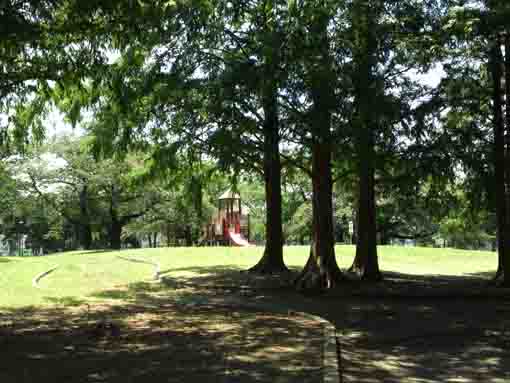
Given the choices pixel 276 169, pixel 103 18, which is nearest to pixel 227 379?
pixel 103 18

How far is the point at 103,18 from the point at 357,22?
19.9 ft

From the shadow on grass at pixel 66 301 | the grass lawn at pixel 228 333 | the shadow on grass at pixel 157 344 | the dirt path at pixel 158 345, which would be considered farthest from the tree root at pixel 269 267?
the shadow on grass at pixel 66 301

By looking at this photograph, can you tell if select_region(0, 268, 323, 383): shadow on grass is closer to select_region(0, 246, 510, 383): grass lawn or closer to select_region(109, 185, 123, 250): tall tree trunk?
select_region(0, 246, 510, 383): grass lawn

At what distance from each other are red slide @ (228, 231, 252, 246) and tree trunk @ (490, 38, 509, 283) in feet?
70.1

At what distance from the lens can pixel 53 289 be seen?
15.9 meters

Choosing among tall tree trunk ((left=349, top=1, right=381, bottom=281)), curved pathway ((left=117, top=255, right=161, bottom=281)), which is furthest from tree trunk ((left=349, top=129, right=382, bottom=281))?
curved pathway ((left=117, top=255, right=161, bottom=281))

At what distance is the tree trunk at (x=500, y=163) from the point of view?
15422mm

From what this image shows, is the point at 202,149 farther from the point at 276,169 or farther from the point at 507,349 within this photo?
the point at 507,349

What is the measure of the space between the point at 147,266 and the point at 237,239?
1422cm

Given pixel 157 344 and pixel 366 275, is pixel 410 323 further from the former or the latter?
pixel 366 275

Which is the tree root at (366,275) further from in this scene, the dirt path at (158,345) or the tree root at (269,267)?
the dirt path at (158,345)

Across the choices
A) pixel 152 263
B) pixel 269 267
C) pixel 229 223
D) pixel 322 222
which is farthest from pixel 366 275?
pixel 229 223

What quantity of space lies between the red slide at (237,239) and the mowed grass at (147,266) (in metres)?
7.19

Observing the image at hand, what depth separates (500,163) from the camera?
15.5 m
